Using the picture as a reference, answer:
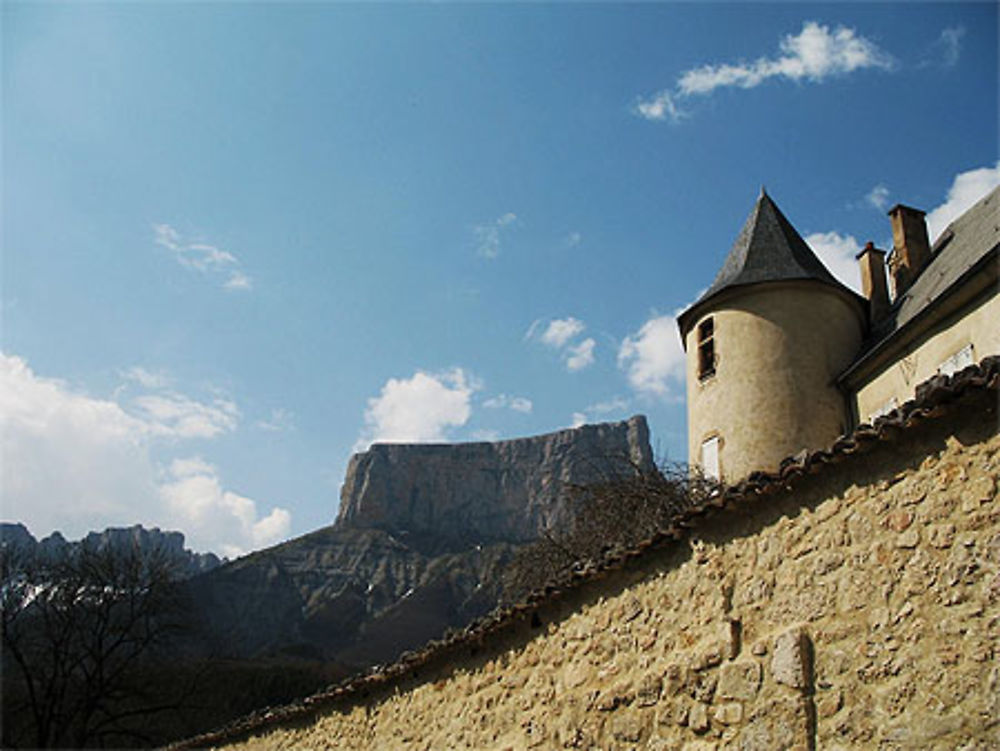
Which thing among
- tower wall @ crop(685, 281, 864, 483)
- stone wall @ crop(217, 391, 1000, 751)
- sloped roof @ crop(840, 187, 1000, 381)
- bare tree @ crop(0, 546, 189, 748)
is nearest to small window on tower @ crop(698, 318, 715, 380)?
tower wall @ crop(685, 281, 864, 483)

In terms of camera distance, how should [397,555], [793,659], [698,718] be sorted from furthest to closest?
[397,555] → [698,718] → [793,659]

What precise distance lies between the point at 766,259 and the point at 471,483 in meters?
87.7

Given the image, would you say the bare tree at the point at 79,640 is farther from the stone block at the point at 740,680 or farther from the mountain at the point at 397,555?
the stone block at the point at 740,680

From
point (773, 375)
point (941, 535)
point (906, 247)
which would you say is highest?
point (906, 247)

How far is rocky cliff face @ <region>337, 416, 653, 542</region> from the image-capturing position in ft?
314

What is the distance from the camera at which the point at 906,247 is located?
15.9 meters

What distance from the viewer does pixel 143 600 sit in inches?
1158

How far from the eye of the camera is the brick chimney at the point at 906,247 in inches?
620

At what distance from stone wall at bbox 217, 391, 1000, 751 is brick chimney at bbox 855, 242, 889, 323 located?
11.9 meters

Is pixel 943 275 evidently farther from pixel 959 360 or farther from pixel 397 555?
pixel 397 555

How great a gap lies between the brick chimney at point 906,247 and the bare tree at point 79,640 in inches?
963

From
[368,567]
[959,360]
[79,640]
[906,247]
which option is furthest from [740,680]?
[368,567]

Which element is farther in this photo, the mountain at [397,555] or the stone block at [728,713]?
the mountain at [397,555]

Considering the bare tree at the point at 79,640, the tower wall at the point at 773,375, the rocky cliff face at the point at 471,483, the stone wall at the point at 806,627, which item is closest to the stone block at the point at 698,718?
the stone wall at the point at 806,627
